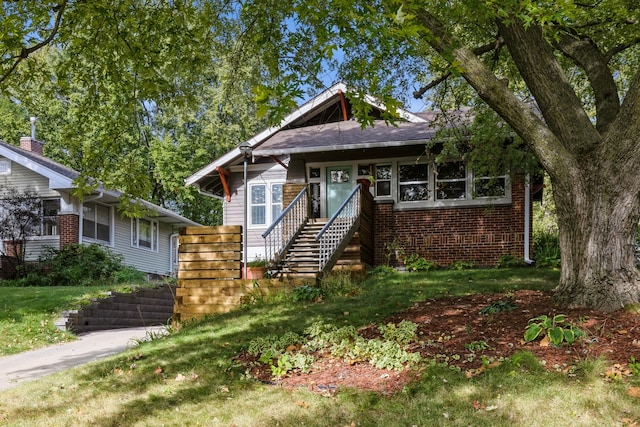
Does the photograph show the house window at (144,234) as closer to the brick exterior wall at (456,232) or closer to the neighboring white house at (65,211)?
the neighboring white house at (65,211)

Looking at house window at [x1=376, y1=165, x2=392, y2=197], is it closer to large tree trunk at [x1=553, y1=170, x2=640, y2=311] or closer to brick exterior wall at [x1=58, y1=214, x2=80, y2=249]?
large tree trunk at [x1=553, y1=170, x2=640, y2=311]

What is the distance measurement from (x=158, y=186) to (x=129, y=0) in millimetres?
30135

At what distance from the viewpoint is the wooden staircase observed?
1167cm

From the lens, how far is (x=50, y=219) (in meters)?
21.2

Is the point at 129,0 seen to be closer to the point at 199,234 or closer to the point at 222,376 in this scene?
the point at 199,234

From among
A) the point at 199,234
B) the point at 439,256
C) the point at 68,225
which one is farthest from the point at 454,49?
the point at 68,225

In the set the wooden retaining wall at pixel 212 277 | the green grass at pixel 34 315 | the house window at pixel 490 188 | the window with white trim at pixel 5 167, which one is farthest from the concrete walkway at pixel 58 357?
the window with white trim at pixel 5 167

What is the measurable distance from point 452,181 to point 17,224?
14890 millimetres

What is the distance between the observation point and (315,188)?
1683 centimetres

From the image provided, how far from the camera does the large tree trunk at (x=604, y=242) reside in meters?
6.52

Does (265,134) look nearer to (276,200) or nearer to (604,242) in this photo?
(276,200)

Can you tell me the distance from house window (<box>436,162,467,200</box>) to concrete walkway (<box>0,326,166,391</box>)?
865cm

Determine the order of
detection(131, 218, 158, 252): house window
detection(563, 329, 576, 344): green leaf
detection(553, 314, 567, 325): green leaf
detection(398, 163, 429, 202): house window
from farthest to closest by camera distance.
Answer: detection(131, 218, 158, 252): house window < detection(398, 163, 429, 202): house window < detection(553, 314, 567, 325): green leaf < detection(563, 329, 576, 344): green leaf

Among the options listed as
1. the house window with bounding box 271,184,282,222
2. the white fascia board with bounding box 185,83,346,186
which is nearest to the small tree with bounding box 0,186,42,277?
the white fascia board with bounding box 185,83,346,186
